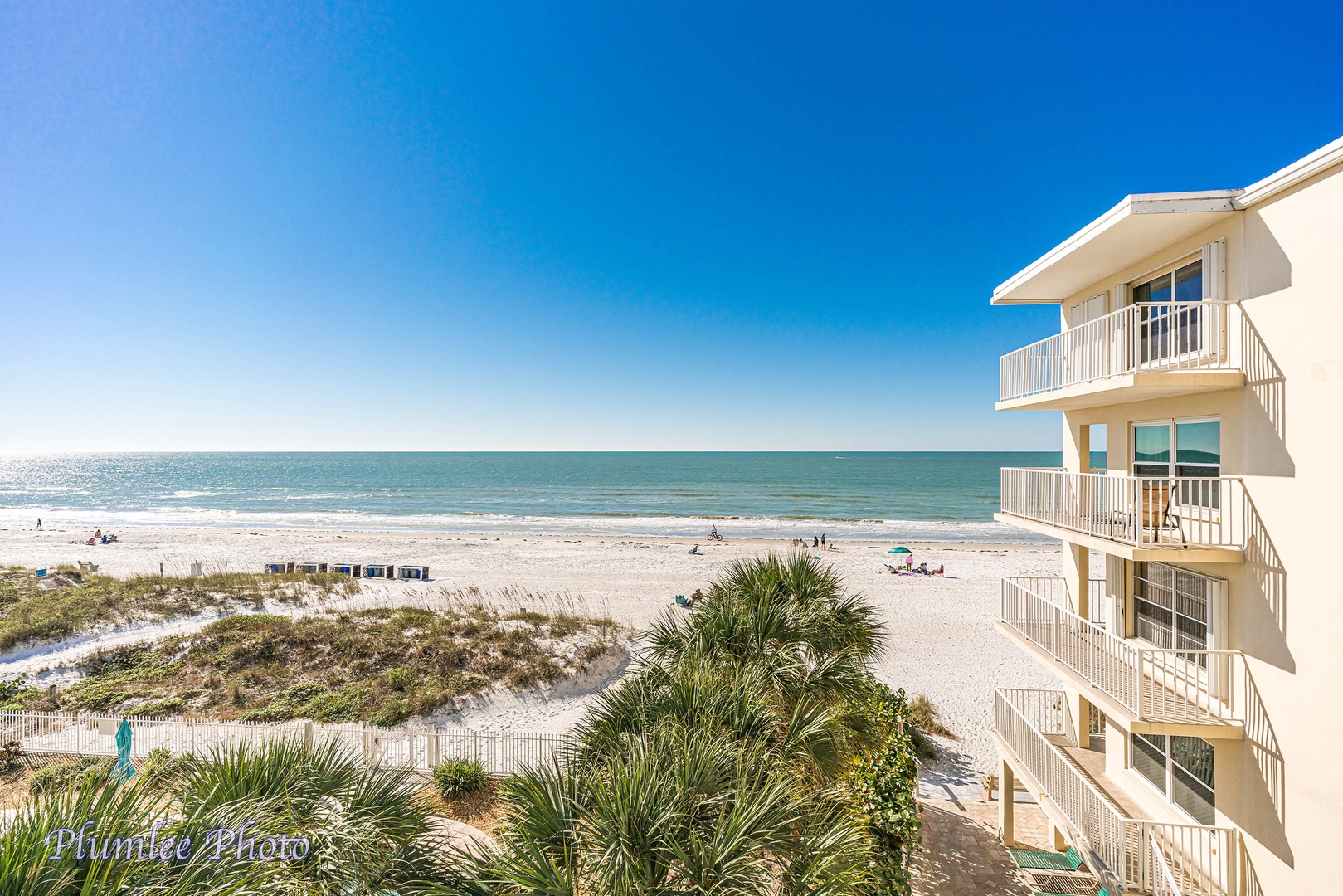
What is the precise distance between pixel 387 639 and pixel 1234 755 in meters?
20.8

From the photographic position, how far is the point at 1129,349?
8453 mm

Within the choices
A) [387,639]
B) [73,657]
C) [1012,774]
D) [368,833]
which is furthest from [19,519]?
[1012,774]

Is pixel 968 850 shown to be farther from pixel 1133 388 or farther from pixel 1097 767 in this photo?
pixel 1133 388

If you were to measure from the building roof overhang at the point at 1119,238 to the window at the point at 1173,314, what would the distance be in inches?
19.8

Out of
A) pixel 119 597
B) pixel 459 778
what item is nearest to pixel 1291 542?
pixel 459 778

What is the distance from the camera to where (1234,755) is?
22.5ft

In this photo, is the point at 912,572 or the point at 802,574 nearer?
the point at 802,574

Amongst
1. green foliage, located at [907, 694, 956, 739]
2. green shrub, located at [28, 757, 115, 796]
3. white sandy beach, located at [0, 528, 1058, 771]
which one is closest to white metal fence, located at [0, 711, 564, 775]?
green shrub, located at [28, 757, 115, 796]

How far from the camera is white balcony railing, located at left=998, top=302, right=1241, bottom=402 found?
7.05 meters

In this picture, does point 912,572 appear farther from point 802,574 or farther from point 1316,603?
point 1316,603

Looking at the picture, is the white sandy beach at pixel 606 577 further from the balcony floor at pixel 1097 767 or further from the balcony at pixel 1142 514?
the balcony at pixel 1142 514

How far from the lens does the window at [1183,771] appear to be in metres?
7.50

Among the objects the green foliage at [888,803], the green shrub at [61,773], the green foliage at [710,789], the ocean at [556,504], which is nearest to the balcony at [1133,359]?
the green foliage at [710,789]

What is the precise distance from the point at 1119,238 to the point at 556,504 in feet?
235
